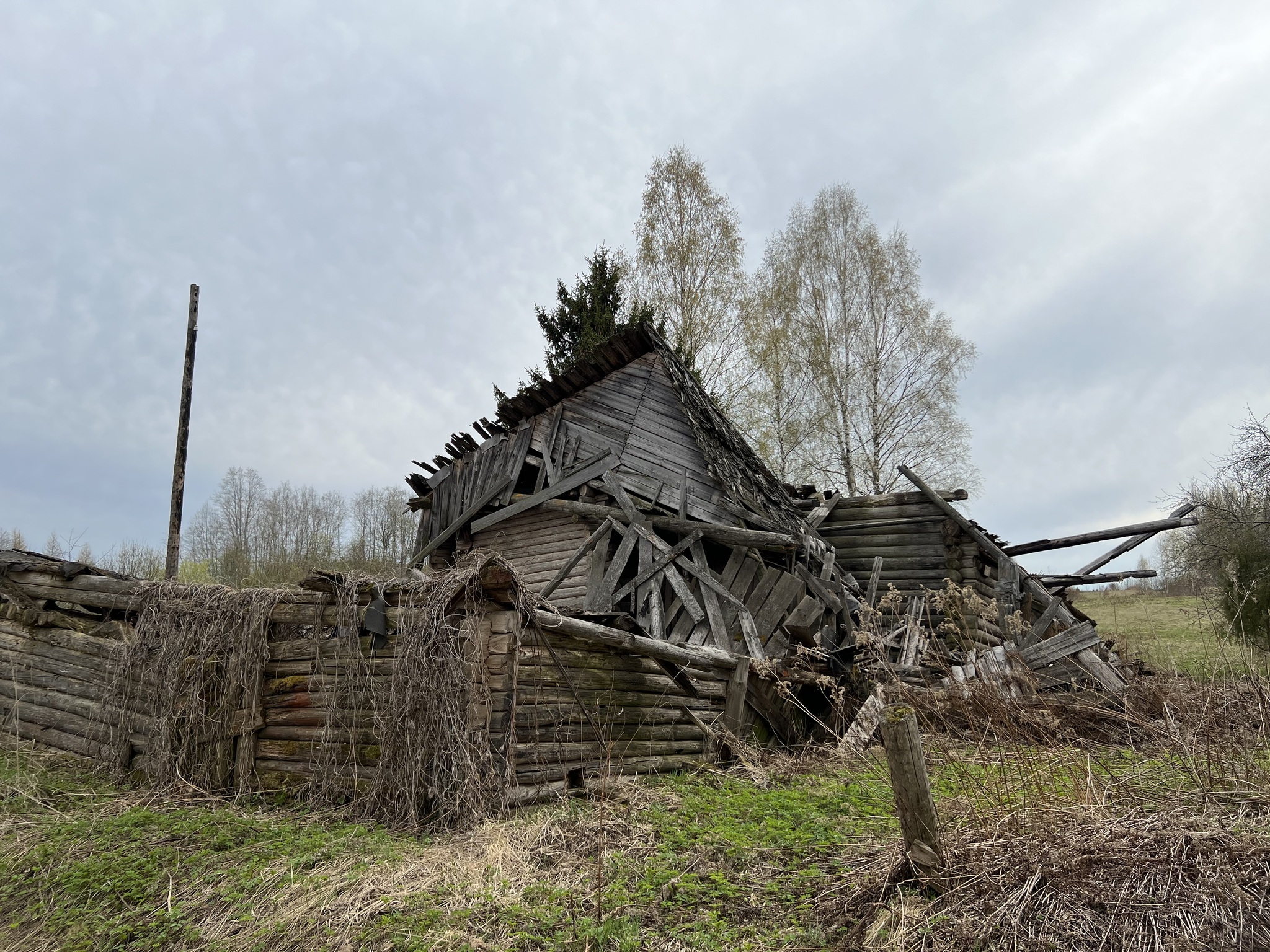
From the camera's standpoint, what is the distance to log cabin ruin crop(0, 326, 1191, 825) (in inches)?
213

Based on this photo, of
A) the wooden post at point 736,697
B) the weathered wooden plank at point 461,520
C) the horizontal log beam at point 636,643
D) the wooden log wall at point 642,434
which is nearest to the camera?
the horizontal log beam at point 636,643

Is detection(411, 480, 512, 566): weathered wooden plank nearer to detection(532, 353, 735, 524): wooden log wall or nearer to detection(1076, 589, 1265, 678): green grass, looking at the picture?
detection(532, 353, 735, 524): wooden log wall

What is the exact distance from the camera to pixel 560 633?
5.92 m

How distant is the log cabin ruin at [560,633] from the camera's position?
5418mm

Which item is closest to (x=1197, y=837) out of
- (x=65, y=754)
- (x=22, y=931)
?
(x=22, y=931)

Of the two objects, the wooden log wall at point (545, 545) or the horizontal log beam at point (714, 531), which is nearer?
the horizontal log beam at point (714, 531)

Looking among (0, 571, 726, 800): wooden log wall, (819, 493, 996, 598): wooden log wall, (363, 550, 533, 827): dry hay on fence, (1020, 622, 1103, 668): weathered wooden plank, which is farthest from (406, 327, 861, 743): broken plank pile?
(363, 550, 533, 827): dry hay on fence

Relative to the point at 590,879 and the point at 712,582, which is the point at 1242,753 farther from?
the point at 712,582

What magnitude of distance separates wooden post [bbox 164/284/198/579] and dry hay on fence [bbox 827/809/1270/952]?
11.2 meters

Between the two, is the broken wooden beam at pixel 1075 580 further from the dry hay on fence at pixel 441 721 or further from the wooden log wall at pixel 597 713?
the dry hay on fence at pixel 441 721

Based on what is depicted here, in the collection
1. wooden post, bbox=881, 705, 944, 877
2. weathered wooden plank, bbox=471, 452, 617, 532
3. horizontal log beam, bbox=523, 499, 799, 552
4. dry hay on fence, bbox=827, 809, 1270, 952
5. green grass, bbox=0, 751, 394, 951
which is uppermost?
weathered wooden plank, bbox=471, 452, 617, 532

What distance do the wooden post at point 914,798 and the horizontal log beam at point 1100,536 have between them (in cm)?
1039

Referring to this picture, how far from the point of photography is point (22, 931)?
3938 millimetres

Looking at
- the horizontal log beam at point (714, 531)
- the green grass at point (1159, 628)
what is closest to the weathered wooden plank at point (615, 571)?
the horizontal log beam at point (714, 531)
